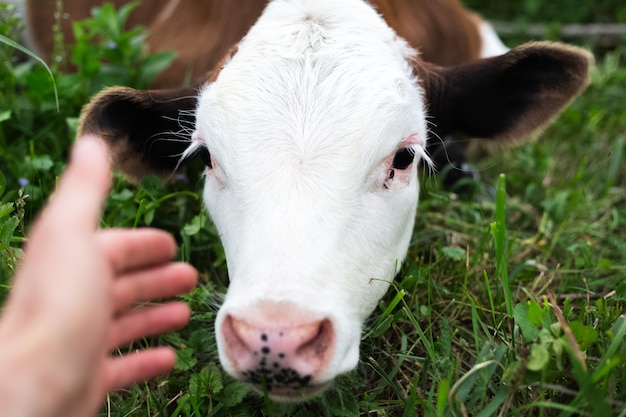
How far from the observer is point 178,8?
4762mm

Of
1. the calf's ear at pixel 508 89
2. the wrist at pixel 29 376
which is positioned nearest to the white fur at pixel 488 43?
the calf's ear at pixel 508 89

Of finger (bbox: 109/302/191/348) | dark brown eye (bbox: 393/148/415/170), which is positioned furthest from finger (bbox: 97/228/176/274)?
dark brown eye (bbox: 393/148/415/170)

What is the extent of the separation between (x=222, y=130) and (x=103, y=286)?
1.33 metres

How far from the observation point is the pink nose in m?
2.06

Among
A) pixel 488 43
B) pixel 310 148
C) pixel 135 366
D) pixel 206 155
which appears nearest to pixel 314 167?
pixel 310 148

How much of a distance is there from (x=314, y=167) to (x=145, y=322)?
95cm

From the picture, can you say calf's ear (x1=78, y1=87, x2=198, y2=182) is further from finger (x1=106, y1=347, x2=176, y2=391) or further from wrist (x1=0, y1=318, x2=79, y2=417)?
wrist (x1=0, y1=318, x2=79, y2=417)

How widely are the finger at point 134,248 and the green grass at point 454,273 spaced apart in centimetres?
97

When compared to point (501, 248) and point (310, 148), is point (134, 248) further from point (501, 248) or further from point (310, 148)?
point (501, 248)

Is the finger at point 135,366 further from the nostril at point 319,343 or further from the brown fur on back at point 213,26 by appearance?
the brown fur on back at point 213,26

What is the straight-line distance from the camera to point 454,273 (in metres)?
3.41

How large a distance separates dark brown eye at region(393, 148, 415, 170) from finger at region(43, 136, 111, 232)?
1501 mm

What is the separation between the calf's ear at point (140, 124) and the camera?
314 centimetres

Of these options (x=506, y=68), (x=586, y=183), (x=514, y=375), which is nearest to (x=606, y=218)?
(x=586, y=183)
